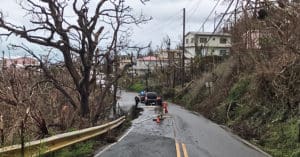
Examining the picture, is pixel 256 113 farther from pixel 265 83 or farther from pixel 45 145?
pixel 45 145

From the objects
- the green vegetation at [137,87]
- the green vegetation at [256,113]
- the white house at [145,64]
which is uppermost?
the white house at [145,64]

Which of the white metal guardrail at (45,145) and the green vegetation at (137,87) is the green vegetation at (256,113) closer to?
the white metal guardrail at (45,145)

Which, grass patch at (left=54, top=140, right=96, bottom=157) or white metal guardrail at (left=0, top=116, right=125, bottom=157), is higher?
white metal guardrail at (left=0, top=116, right=125, bottom=157)

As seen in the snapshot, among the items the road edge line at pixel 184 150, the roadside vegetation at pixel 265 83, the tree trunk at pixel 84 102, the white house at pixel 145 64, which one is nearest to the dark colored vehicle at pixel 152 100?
the roadside vegetation at pixel 265 83

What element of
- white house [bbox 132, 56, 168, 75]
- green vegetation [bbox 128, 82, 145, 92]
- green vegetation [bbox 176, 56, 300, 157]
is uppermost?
white house [bbox 132, 56, 168, 75]

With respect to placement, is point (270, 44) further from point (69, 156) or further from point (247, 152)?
point (69, 156)

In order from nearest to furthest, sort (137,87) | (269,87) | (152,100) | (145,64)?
(269,87) < (152,100) < (137,87) < (145,64)

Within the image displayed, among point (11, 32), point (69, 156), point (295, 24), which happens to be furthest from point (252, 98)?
point (69, 156)

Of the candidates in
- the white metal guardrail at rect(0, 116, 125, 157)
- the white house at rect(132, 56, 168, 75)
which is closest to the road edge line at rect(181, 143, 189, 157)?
the white metal guardrail at rect(0, 116, 125, 157)

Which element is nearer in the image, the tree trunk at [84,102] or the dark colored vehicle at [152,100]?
the tree trunk at [84,102]

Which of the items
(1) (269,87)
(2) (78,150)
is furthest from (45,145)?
(1) (269,87)

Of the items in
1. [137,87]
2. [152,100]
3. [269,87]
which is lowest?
[137,87]

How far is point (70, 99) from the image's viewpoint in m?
23.8

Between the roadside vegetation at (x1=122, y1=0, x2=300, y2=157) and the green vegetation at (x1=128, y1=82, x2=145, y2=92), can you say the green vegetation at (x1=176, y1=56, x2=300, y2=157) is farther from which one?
the green vegetation at (x1=128, y1=82, x2=145, y2=92)
